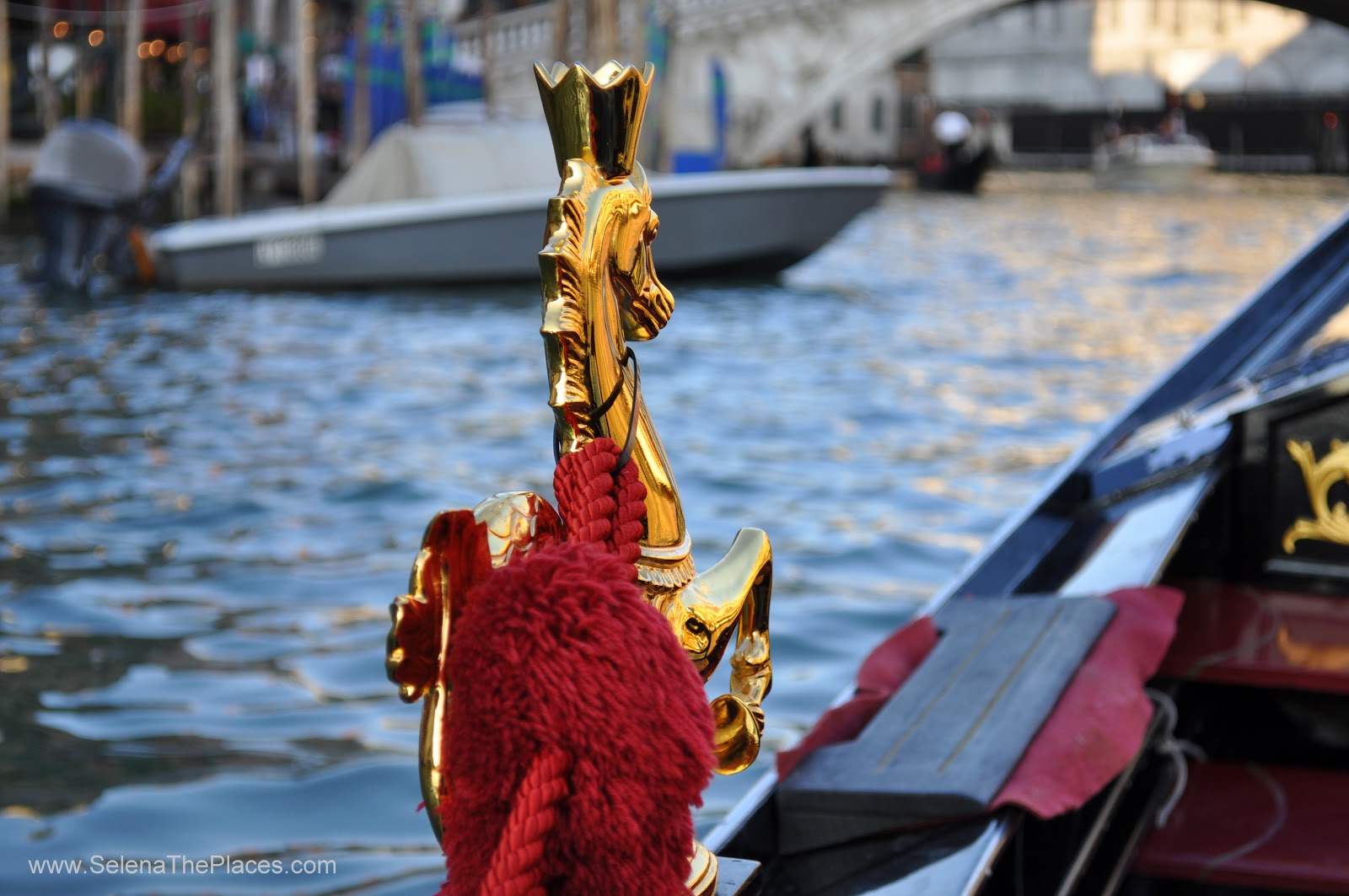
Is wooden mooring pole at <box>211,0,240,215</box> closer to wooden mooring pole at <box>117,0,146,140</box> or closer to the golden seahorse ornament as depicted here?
wooden mooring pole at <box>117,0,146,140</box>

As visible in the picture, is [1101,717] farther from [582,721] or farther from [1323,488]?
[582,721]

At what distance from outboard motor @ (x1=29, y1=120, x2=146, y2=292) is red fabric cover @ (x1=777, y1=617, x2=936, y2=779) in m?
6.57

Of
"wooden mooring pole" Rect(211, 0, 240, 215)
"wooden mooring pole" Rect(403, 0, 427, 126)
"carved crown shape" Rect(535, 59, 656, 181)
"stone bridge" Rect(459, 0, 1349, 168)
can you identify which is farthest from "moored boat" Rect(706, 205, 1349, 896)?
"stone bridge" Rect(459, 0, 1349, 168)

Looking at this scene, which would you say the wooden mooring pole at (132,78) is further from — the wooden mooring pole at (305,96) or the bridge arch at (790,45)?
the bridge arch at (790,45)

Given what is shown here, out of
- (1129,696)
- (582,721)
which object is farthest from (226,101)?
(582,721)

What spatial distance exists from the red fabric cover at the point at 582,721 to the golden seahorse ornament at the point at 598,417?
0.03 meters

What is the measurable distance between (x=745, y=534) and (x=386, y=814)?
1.14m

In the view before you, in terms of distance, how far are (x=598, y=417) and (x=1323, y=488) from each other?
1077 millimetres

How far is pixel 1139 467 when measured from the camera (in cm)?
168

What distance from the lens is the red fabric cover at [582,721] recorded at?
20.8 inches

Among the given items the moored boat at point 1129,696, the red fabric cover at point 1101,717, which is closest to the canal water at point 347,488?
the moored boat at point 1129,696

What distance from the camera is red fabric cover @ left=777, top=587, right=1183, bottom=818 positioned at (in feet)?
3.17

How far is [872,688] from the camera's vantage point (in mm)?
1192

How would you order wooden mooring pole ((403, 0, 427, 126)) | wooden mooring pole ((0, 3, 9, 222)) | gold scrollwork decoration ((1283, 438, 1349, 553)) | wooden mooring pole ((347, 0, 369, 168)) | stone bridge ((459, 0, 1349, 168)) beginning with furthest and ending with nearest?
stone bridge ((459, 0, 1349, 168)) → wooden mooring pole ((0, 3, 9, 222)) → wooden mooring pole ((347, 0, 369, 168)) → wooden mooring pole ((403, 0, 427, 126)) → gold scrollwork decoration ((1283, 438, 1349, 553))
